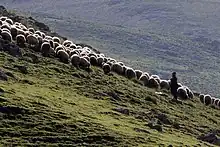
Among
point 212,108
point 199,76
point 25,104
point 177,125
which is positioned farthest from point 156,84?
point 199,76

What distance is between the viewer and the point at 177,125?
28.0m

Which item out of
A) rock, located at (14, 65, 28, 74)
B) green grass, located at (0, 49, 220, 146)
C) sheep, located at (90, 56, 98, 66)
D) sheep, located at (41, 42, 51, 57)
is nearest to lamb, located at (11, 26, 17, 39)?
sheep, located at (41, 42, 51, 57)

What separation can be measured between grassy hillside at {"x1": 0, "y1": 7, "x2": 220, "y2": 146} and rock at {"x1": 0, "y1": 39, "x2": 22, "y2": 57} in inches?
14.2

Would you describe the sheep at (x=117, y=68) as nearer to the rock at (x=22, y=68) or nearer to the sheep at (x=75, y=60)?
the sheep at (x=75, y=60)

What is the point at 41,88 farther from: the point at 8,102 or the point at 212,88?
the point at 212,88

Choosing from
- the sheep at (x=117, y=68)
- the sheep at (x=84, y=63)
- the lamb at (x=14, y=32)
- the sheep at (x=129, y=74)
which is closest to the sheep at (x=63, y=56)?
the sheep at (x=84, y=63)

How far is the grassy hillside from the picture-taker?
20.3m

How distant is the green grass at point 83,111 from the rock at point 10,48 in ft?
2.34

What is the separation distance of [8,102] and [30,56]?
1193 centimetres

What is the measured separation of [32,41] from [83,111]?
1362 centimetres

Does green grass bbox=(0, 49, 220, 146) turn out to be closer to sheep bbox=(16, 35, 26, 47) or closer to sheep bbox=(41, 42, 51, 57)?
sheep bbox=(41, 42, 51, 57)

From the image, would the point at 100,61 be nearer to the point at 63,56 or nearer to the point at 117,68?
the point at 117,68

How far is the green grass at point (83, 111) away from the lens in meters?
20.3

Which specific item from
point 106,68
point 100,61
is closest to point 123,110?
point 106,68
